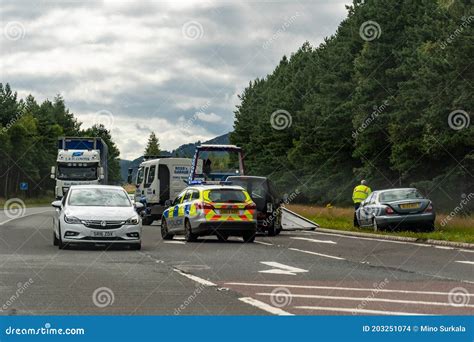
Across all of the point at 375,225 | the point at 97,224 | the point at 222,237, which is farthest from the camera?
the point at 375,225

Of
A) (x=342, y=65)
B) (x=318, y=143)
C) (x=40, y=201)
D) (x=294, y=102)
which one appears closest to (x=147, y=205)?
(x=342, y=65)

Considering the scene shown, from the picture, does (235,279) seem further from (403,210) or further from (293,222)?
(293,222)

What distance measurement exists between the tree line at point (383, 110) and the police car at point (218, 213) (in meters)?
23.5

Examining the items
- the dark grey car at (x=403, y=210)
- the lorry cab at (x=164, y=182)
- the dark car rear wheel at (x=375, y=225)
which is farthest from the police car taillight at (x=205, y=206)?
the lorry cab at (x=164, y=182)

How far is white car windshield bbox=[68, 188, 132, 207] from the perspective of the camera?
2256 centimetres

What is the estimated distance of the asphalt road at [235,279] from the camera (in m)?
10.8

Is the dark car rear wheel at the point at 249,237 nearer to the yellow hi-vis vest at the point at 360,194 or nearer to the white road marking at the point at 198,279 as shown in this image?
the yellow hi-vis vest at the point at 360,194

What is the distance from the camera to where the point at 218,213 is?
25.2m

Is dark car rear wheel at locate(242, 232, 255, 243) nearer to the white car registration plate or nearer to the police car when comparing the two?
the police car

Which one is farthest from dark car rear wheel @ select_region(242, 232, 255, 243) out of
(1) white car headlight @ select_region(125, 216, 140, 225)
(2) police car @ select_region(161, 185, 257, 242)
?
(1) white car headlight @ select_region(125, 216, 140, 225)

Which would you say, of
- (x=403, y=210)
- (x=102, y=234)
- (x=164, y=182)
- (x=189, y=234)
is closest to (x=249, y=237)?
(x=189, y=234)

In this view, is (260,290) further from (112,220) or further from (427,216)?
(427,216)

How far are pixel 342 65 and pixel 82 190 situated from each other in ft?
175

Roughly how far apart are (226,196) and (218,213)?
23.3 inches
